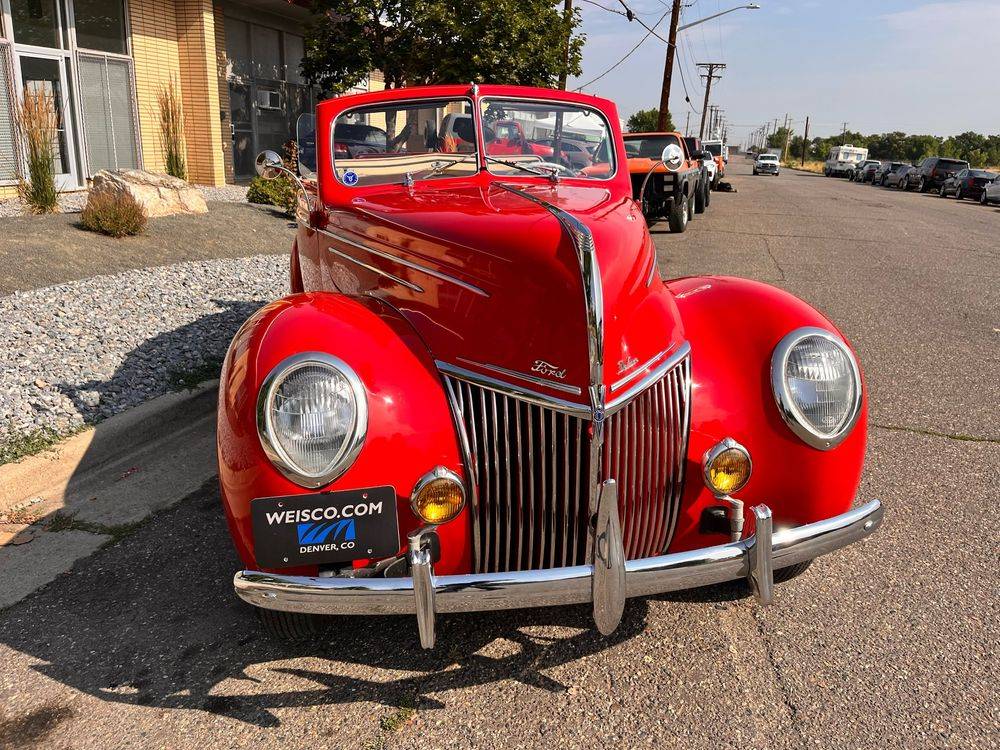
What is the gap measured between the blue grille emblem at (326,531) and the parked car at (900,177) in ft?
132

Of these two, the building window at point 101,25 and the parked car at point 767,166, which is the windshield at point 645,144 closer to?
the building window at point 101,25

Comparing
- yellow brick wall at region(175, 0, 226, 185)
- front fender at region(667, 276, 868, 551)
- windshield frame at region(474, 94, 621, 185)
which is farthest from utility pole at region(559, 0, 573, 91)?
front fender at region(667, 276, 868, 551)

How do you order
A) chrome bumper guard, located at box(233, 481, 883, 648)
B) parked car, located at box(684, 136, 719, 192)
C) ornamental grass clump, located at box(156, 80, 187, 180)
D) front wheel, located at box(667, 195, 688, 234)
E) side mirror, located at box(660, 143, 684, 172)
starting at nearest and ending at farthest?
chrome bumper guard, located at box(233, 481, 883, 648)
side mirror, located at box(660, 143, 684, 172)
ornamental grass clump, located at box(156, 80, 187, 180)
front wheel, located at box(667, 195, 688, 234)
parked car, located at box(684, 136, 719, 192)

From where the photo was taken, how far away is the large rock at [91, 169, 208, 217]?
8.92m

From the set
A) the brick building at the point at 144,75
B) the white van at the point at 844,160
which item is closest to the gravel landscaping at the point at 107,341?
the brick building at the point at 144,75

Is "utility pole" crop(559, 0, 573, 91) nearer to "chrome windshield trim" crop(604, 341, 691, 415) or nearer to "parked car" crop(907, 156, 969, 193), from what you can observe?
"chrome windshield trim" crop(604, 341, 691, 415)

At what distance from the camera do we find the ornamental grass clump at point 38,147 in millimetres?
8027

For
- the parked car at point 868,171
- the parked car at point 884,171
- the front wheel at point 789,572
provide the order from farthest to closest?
the parked car at point 868,171 → the parked car at point 884,171 → the front wheel at point 789,572

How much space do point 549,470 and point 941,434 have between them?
307cm

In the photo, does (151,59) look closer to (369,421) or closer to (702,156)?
(702,156)

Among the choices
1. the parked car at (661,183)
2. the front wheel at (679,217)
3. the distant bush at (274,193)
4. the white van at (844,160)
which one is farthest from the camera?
the white van at (844,160)

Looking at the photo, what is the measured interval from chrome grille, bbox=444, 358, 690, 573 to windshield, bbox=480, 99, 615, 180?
157 centimetres

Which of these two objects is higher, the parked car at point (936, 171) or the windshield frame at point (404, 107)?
the parked car at point (936, 171)

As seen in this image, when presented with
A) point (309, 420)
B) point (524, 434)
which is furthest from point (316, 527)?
point (524, 434)
